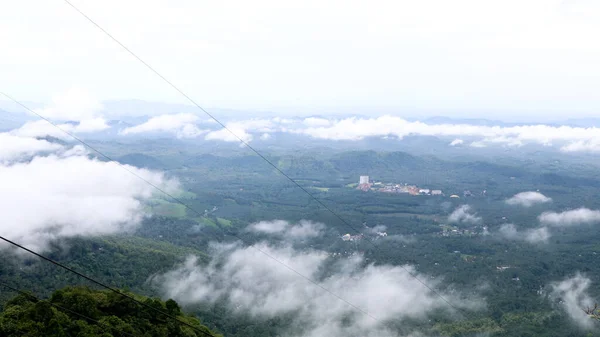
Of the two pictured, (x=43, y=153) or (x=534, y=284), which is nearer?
(x=534, y=284)

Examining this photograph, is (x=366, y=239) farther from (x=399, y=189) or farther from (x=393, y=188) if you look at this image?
(x=393, y=188)

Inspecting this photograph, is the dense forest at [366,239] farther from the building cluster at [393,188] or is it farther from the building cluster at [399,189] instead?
the building cluster at [393,188]

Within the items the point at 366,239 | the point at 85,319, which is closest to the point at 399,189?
the point at 366,239

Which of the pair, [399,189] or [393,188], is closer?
[399,189]

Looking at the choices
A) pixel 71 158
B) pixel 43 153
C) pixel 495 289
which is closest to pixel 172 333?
pixel 495 289

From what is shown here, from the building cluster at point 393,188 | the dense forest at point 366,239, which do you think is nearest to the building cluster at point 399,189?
the building cluster at point 393,188

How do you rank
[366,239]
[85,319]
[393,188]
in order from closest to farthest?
1. [85,319]
2. [366,239]
3. [393,188]

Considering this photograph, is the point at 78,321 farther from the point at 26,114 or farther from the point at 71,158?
the point at 26,114

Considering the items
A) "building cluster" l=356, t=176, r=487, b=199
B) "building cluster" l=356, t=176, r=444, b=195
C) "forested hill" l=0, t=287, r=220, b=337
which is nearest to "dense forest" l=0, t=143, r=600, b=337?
"forested hill" l=0, t=287, r=220, b=337
